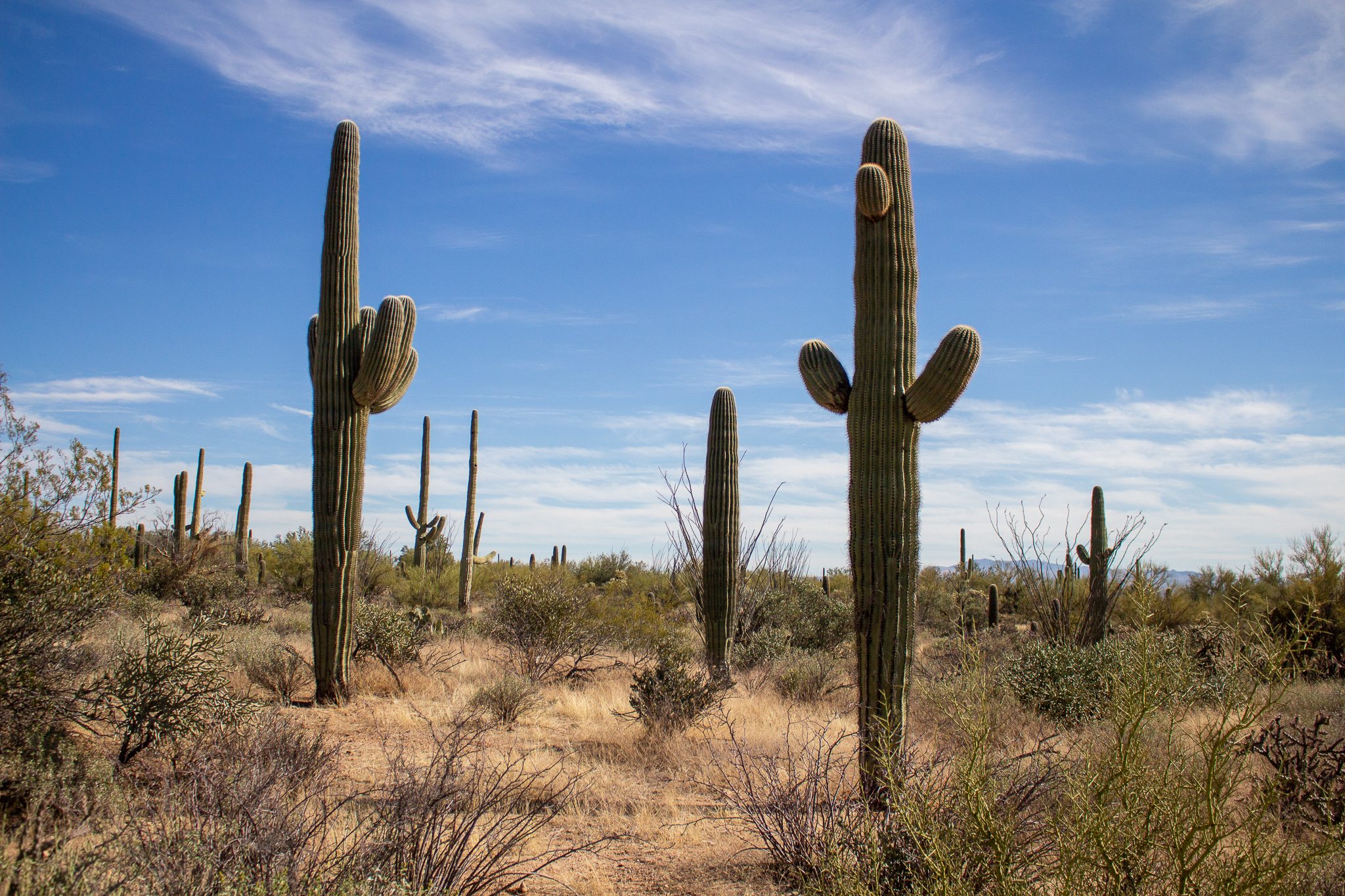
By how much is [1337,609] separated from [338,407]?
14.6m

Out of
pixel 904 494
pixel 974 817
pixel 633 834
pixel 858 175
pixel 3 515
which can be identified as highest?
pixel 858 175

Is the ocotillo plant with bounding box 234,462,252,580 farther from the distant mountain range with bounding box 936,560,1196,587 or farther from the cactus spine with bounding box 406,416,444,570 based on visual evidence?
the distant mountain range with bounding box 936,560,1196,587

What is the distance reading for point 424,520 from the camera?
23.0m

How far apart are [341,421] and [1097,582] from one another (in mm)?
11411

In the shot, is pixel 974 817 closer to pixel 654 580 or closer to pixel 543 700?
pixel 543 700

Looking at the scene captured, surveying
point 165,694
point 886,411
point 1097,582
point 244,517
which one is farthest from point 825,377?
point 244,517

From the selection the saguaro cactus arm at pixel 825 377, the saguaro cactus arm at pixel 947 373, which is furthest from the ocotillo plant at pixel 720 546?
the saguaro cactus arm at pixel 947 373

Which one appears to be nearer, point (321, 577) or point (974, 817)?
point (974, 817)

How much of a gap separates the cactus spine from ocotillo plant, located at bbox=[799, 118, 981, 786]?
673 inches

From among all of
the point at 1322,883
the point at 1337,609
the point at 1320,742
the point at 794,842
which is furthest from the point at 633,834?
the point at 1337,609

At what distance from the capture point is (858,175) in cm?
714

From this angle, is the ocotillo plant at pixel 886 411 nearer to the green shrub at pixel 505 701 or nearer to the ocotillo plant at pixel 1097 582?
the green shrub at pixel 505 701

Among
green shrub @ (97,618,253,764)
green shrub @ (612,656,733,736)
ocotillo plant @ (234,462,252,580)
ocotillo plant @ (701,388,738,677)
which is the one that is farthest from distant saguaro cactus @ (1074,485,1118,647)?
ocotillo plant @ (234,462,252,580)

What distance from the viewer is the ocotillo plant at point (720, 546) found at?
1182cm
